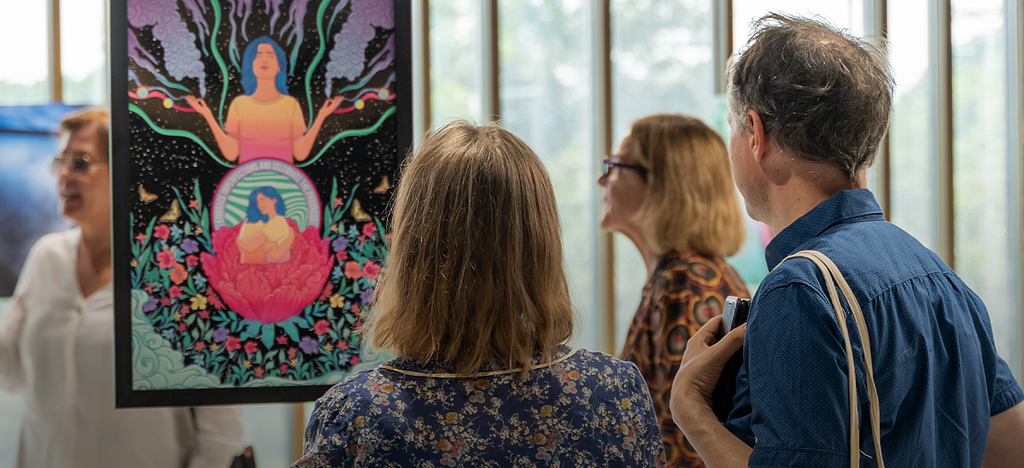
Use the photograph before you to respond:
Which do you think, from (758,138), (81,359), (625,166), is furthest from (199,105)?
(758,138)

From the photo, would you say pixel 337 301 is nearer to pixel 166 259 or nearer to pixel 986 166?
pixel 166 259

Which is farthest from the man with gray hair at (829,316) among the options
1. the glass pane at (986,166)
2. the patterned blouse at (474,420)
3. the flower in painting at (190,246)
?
the glass pane at (986,166)

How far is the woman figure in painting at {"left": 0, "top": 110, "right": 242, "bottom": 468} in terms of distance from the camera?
2.09 metres

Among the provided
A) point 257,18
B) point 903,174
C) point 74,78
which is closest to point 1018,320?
point 903,174

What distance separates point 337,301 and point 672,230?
96 centimetres

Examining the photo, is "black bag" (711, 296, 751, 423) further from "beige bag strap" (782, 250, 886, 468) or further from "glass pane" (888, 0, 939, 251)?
"glass pane" (888, 0, 939, 251)

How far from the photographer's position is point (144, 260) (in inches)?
72.3

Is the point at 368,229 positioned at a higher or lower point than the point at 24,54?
lower

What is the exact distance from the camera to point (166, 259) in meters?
1.85

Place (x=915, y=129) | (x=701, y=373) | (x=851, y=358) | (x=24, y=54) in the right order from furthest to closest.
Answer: (x=915, y=129)
(x=24, y=54)
(x=701, y=373)
(x=851, y=358)

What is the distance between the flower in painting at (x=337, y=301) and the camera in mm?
1943

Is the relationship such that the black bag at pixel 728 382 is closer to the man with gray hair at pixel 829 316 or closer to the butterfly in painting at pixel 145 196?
the man with gray hair at pixel 829 316

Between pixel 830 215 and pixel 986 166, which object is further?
pixel 986 166

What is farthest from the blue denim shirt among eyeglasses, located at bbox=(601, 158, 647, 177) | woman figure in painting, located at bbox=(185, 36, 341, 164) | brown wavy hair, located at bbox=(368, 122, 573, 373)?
woman figure in painting, located at bbox=(185, 36, 341, 164)
